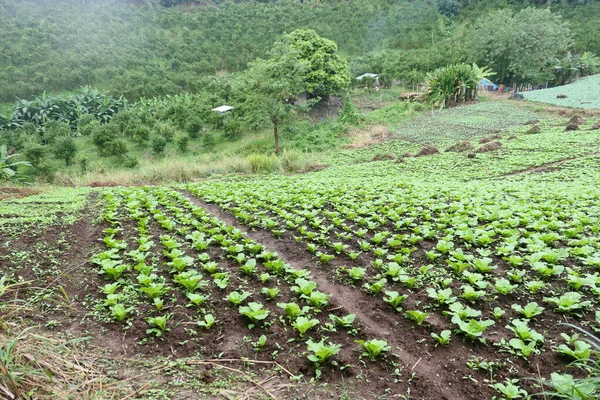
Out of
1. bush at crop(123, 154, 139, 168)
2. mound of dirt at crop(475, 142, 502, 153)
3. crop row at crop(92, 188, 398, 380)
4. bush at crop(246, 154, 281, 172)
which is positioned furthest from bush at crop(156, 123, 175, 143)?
crop row at crop(92, 188, 398, 380)

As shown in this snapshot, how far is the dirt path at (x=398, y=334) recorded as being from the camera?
2.84 m

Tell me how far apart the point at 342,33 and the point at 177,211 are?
73195 millimetres

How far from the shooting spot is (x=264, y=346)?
3.30 m

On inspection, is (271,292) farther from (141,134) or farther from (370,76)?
(370,76)

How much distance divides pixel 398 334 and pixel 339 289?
109cm

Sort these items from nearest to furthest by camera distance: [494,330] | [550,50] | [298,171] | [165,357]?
[165,357], [494,330], [298,171], [550,50]

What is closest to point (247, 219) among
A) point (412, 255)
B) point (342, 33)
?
point (412, 255)

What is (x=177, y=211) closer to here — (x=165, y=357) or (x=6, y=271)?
(x=6, y=271)

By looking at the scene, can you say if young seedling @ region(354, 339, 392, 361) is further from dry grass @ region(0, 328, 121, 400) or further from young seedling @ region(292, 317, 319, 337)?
dry grass @ region(0, 328, 121, 400)

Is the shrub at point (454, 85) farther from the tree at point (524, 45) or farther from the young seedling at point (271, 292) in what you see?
the young seedling at point (271, 292)

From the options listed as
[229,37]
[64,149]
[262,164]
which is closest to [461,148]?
[262,164]

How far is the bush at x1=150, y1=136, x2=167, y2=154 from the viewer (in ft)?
84.4

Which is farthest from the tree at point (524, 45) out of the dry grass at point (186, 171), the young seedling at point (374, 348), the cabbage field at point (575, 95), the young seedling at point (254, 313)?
the young seedling at point (254, 313)

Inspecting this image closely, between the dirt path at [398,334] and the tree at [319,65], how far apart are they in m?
28.4
